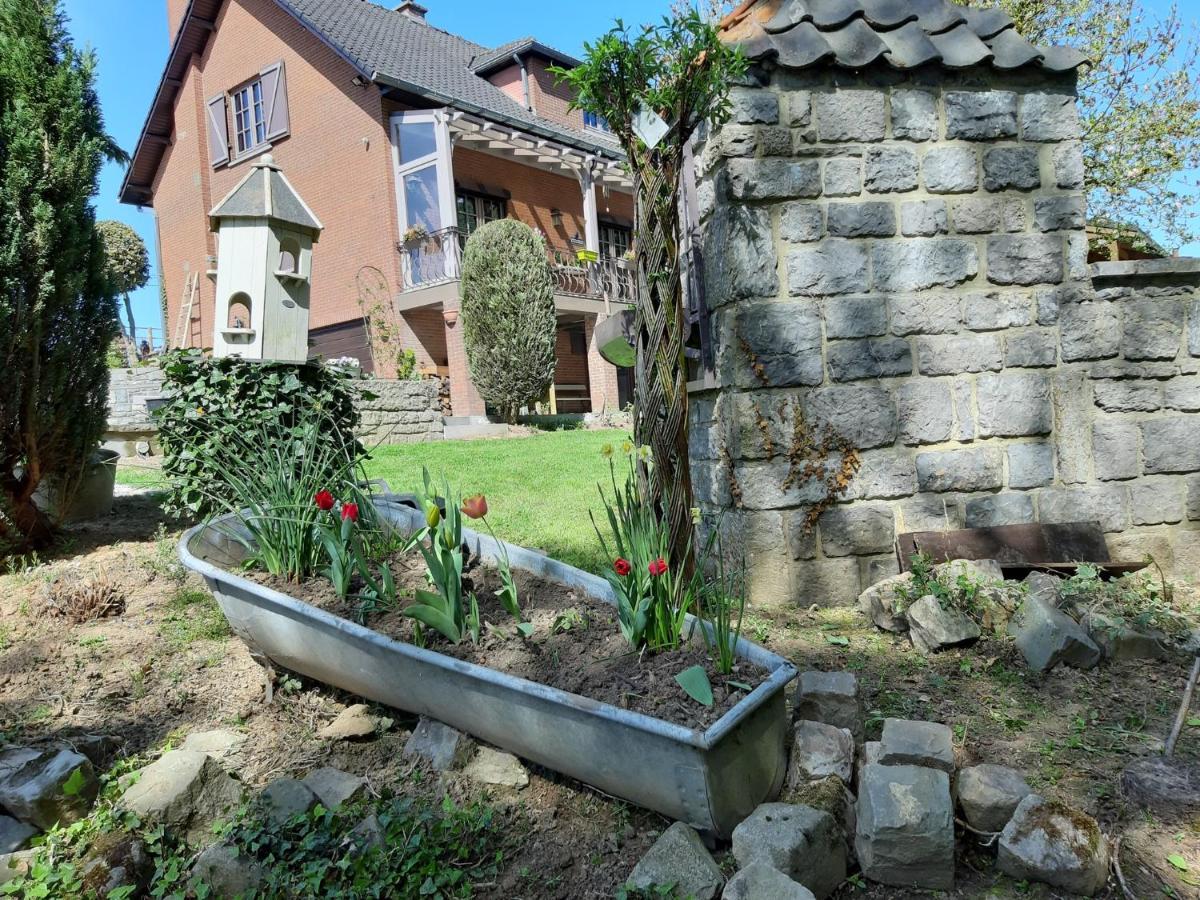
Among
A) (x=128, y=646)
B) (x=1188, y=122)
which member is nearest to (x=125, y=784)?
(x=128, y=646)

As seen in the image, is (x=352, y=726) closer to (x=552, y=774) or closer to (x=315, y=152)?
(x=552, y=774)

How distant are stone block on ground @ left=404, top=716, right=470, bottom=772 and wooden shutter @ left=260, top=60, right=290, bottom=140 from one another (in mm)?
15533

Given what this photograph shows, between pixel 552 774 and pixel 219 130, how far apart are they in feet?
57.9

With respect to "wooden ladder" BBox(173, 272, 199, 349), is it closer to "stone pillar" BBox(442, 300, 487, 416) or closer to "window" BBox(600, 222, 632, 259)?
"stone pillar" BBox(442, 300, 487, 416)

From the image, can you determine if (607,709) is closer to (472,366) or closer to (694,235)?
(694,235)

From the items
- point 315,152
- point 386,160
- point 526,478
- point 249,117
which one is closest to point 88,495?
point 526,478

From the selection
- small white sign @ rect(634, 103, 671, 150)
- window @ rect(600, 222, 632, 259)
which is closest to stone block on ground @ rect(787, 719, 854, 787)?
small white sign @ rect(634, 103, 671, 150)

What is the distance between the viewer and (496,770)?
2.02 meters

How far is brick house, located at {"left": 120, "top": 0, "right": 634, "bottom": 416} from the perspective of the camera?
13.4 meters

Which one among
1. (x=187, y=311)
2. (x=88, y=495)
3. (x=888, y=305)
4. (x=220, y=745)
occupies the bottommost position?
(x=220, y=745)

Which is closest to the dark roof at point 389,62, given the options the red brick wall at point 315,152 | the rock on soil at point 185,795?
the red brick wall at point 315,152

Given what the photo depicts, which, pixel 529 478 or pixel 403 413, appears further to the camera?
pixel 403 413

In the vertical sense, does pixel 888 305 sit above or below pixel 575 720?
above

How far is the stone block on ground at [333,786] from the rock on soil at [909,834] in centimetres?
124
